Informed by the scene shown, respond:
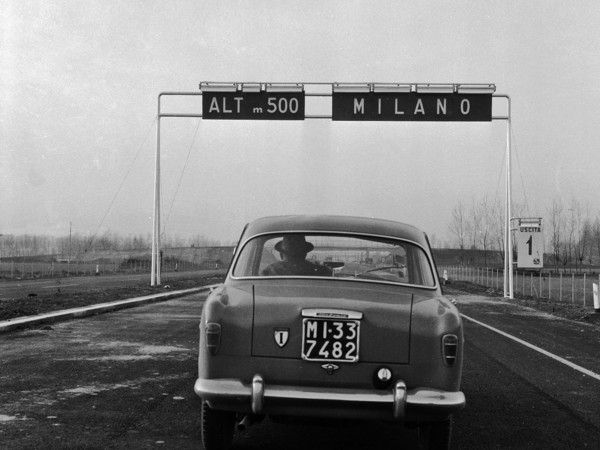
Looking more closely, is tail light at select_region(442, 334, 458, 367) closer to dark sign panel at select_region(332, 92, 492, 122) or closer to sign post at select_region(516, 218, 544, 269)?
dark sign panel at select_region(332, 92, 492, 122)

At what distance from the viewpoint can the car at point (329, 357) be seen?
13.0ft

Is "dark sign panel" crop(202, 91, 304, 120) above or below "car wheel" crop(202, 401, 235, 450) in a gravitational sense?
above

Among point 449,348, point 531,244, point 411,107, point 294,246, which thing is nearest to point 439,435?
point 449,348

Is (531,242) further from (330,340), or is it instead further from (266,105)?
(330,340)

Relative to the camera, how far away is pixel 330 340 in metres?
4.12

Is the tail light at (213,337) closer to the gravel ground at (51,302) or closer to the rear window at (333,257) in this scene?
the rear window at (333,257)

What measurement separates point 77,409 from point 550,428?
3992mm

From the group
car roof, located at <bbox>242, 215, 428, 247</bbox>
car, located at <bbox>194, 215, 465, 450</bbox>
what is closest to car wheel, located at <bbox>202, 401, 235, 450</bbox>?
car, located at <bbox>194, 215, 465, 450</bbox>

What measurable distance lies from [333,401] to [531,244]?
2376 cm

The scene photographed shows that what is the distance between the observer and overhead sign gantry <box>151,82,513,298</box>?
69.7 ft

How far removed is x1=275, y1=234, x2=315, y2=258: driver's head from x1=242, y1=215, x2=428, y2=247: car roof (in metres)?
0.08

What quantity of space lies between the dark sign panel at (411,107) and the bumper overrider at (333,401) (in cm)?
1797

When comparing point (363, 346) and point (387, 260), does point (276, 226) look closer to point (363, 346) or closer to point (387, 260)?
point (387, 260)

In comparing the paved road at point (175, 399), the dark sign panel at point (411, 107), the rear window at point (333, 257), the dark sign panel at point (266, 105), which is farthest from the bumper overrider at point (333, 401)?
the dark sign panel at point (266, 105)
